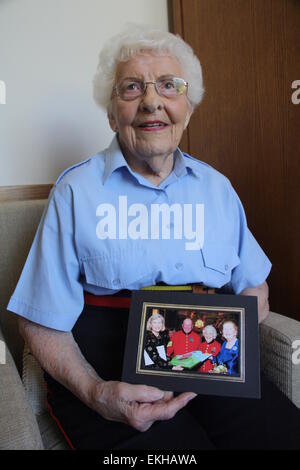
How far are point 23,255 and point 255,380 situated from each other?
2.45 feet

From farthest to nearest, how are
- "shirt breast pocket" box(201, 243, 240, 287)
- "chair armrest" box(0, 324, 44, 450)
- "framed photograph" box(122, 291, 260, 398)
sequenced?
"shirt breast pocket" box(201, 243, 240, 287), "framed photograph" box(122, 291, 260, 398), "chair armrest" box(0, 324, 44, 450)

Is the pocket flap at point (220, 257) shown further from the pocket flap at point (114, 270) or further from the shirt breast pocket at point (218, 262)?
the pocket flap at point (114, 270)

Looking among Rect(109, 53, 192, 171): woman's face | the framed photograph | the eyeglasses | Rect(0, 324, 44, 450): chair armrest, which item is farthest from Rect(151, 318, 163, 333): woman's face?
the eyeglasses

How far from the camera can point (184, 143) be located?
1.50 metres

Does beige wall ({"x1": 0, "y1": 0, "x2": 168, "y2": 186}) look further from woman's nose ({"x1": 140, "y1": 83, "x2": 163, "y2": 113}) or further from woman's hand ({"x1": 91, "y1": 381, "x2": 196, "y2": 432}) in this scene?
woman's hand ({"x1": 91, "y1": 381, "x2": 196, "y2": 432})

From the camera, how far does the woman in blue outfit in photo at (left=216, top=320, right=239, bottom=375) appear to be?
2.57 ft

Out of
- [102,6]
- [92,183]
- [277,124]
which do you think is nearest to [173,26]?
[102,6]

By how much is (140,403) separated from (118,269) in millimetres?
315

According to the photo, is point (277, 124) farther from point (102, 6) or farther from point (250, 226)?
point (102, 6)

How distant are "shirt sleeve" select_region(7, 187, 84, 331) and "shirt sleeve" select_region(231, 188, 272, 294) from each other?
47 cm

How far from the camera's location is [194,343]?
813 millimetres

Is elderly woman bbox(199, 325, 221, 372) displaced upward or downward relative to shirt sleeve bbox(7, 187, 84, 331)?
downward

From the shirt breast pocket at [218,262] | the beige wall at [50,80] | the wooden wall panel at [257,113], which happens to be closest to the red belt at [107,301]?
the shirt breast pocket at [218,262]

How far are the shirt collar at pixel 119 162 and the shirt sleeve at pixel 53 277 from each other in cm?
13
